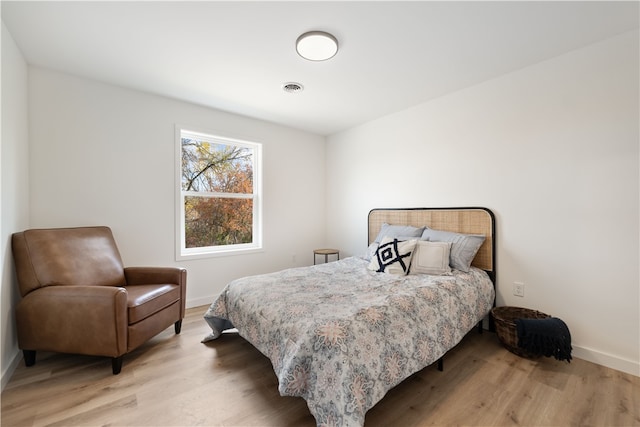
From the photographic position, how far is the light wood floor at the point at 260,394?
1.45m

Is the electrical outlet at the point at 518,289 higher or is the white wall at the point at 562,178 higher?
the white wall at the point at 562,178

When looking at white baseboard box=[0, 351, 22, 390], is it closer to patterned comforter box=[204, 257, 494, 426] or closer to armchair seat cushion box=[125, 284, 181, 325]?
armchair seat cushion box=[125, 284, 181, 325]

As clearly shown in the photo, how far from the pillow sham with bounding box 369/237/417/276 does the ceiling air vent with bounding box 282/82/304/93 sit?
179 centimetres

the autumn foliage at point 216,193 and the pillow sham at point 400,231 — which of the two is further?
the autumn foliage at point 216,193

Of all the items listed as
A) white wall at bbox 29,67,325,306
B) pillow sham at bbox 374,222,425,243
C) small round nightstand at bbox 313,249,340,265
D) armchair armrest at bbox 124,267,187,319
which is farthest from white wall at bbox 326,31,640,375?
armchair armrest at bbox 124,267,187,319

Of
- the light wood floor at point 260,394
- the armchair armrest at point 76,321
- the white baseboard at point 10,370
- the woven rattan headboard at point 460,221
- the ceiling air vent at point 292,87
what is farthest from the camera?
the ceiling air vent at point 292,87

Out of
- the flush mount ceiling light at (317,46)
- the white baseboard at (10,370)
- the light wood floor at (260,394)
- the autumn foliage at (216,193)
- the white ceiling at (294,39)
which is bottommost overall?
the light wood floor at (260,394)

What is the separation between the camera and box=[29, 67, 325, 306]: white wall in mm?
2404

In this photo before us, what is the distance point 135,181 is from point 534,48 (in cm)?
379

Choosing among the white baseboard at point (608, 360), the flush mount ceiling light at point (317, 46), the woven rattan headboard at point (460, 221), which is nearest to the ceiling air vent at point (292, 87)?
the flush mount ceiling light at point (317, 46)

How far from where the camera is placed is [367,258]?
3.04 metres

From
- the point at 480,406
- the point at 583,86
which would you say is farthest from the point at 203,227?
the point at 583,86

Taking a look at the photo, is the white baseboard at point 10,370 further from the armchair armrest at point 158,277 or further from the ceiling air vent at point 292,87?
the ceiling air vent at point 292,87

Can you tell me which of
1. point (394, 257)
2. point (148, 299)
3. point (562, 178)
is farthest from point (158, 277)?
point (562, 178)
